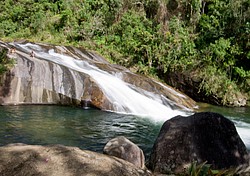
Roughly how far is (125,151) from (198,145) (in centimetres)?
138

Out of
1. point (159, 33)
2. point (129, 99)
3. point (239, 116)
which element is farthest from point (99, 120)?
point (159, 33)

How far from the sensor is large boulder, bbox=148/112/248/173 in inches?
223

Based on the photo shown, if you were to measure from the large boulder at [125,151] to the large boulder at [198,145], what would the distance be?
0.90ft

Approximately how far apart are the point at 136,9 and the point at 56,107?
14920 millimetres

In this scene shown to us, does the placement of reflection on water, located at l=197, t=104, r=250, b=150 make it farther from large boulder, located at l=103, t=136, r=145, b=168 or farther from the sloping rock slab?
the sloping rock slab

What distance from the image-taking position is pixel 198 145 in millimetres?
5801

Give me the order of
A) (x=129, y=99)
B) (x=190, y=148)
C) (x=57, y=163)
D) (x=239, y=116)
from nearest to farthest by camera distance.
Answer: (x=57, y=163), (x=190, y=148), (x=129, y=99), (x=239, y=116)

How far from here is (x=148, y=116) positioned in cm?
1288

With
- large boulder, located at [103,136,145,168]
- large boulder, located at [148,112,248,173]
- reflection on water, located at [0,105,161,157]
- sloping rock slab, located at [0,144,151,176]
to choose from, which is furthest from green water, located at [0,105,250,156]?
sloping rock slab, located at [0,144,151,176]

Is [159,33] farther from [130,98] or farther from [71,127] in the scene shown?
[71,127]

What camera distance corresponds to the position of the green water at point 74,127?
8.48 metres

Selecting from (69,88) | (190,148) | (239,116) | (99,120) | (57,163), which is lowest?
(239,116)

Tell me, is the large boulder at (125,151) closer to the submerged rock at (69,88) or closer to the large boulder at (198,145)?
the large boulder at (198,145)

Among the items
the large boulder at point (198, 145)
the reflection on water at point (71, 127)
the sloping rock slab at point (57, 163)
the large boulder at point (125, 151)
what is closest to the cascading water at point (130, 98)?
the reflection on water at point (71, 127)
